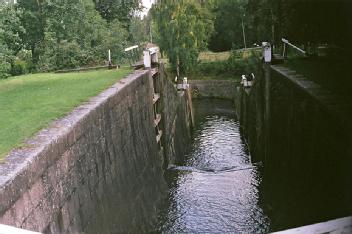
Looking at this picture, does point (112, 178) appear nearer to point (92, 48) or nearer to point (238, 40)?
point (92, 48)

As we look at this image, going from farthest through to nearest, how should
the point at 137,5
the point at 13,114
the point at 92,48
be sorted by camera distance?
the point at 137,5 → the point at 92,48 → the point at 13,114

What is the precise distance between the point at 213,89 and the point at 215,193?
69.7 feet

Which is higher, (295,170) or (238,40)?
(238,40)

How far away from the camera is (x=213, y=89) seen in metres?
33.8

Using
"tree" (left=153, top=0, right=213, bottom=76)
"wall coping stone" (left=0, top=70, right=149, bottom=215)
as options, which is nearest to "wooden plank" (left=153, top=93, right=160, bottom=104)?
"wall coping stone" (left=0, top=70, right=149, bottom=215)

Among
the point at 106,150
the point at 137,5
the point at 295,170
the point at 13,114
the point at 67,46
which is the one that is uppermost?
the point at 137,5

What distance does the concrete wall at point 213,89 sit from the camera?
33.2 m

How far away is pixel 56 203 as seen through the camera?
215 inches

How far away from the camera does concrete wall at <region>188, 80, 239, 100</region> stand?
33.2 meters

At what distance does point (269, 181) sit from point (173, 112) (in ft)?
19.8

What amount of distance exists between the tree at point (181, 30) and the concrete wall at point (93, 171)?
18.2m

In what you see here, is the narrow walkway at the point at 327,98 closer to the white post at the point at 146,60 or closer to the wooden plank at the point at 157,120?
the white post at the point at 146,60

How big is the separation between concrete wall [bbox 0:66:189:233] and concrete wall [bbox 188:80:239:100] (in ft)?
67.2

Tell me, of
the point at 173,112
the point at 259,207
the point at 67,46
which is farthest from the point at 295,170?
the point at 67,46
